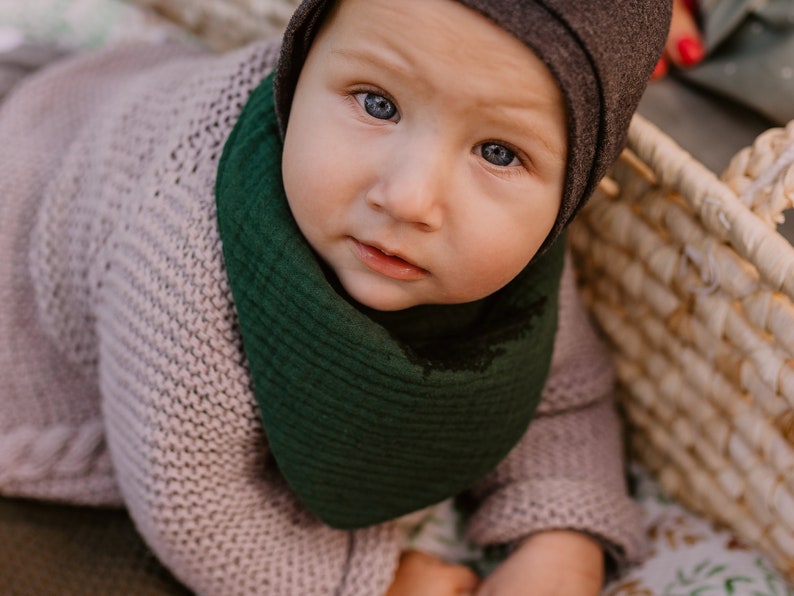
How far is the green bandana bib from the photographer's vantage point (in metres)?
0.67

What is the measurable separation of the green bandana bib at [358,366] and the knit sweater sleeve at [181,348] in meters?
0.04

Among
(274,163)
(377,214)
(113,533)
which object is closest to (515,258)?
(377,214)

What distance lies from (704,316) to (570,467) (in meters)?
0.20

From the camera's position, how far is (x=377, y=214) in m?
0.61

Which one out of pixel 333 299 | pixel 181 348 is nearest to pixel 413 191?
pixel 333 299

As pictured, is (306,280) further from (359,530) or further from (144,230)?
(359,530)

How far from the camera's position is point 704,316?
0.81 metres

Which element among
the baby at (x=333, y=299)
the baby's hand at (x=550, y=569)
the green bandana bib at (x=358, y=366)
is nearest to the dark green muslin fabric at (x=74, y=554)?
the baby at (x=333, y=299)

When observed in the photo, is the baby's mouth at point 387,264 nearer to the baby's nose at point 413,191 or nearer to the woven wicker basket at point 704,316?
the baby's nose at point 413,191

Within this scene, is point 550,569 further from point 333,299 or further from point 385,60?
point 385,60

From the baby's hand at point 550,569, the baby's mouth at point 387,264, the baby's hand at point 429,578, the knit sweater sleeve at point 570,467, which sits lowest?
the baby's hand at point 429,578

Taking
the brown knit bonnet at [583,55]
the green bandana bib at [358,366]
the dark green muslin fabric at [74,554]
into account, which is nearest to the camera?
the brown knit bonnet at [583,55]

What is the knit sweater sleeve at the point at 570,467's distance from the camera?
83cm

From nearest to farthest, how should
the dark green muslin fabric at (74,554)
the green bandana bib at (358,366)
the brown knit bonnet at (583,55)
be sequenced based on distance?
the brown knit bonnet at (583,55)
the green bandana bib at (358,366)
the dark green muslin fabric at (74,554)
